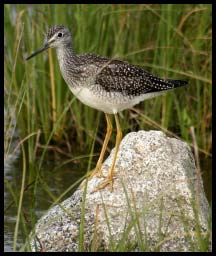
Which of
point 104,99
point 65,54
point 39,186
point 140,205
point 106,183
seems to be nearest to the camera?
point 140,205

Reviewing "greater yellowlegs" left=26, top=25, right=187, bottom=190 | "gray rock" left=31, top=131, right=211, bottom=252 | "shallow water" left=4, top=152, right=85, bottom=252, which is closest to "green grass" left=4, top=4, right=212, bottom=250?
"shallow water" left=4, top=152, right=85, bottom=252

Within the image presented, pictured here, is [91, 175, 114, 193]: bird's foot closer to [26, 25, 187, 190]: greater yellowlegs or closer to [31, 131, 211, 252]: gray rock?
[31, 131, 211, 252]: gray rock

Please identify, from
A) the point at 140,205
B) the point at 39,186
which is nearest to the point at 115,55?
the point at 39,186

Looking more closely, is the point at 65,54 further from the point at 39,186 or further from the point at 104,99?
the point at 39,186

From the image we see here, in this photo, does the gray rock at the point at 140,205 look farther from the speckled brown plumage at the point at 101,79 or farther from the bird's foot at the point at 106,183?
the speckled brown plumage at the point at 101,79

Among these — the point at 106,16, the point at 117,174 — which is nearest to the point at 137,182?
A: the point at 117,174
